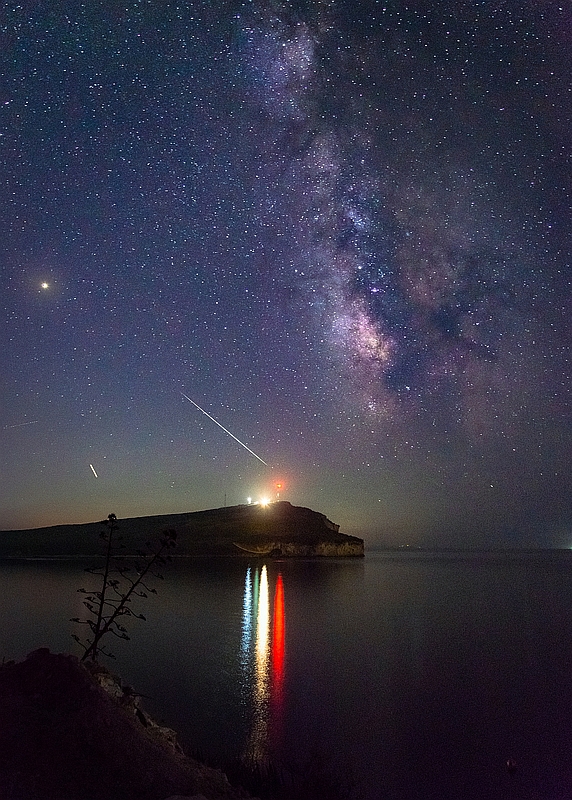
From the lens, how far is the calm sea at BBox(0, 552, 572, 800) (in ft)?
59.4

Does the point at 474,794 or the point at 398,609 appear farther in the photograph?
the point at 398,609

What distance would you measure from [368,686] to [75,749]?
75.3ft

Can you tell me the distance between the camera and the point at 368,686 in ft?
94.9

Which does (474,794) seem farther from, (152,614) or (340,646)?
(152,614)

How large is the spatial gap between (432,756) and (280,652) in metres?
20.9

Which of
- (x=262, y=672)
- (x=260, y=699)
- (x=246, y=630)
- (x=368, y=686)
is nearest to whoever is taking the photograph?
(x=260, y=699)

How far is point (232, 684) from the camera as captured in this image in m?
29.3

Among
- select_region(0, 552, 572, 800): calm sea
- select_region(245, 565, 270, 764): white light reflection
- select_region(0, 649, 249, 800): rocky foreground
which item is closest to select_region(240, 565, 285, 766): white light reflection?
select_region(245, 565, 270, 764): white light reflection

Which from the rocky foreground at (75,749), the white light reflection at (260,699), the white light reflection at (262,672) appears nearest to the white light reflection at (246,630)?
the white light reflection at (262,672)

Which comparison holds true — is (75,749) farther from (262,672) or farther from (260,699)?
(262,672)

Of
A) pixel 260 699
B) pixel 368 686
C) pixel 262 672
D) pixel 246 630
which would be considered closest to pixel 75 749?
pixel 260 699

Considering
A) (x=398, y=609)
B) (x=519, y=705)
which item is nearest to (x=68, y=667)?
(x=519, y=705)

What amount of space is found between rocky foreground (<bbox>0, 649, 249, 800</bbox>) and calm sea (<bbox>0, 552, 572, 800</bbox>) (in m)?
7.87

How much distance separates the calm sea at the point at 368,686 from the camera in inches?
712
